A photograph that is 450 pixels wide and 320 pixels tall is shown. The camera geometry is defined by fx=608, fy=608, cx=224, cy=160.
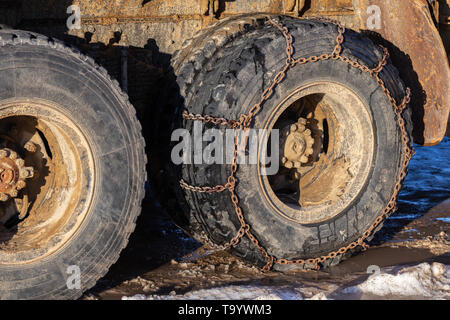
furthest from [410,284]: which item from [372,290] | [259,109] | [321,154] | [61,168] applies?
[61,168]

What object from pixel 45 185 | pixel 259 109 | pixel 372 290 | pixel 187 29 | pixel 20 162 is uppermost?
pixel 187 29

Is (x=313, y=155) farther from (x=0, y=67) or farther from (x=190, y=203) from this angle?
(x=0, y=67)

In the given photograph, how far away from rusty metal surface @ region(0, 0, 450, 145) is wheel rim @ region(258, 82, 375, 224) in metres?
0.66

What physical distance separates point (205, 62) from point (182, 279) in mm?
1450

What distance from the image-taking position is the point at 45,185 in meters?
3.65

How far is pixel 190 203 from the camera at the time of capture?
13.0 feet

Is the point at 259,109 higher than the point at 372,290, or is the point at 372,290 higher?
the point at 259,109

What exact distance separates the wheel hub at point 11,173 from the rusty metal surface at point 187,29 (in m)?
1.08

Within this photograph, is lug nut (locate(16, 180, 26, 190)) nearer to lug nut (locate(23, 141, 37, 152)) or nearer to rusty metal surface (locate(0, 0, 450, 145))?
lug nut (locate(23, 141, 37, 152))

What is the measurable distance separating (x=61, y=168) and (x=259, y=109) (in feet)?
4.11

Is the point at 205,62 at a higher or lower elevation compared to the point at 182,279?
higher

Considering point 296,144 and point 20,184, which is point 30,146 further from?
point 296,144

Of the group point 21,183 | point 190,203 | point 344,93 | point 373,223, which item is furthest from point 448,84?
point 21,183

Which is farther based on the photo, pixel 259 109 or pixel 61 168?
pixel 259 109
